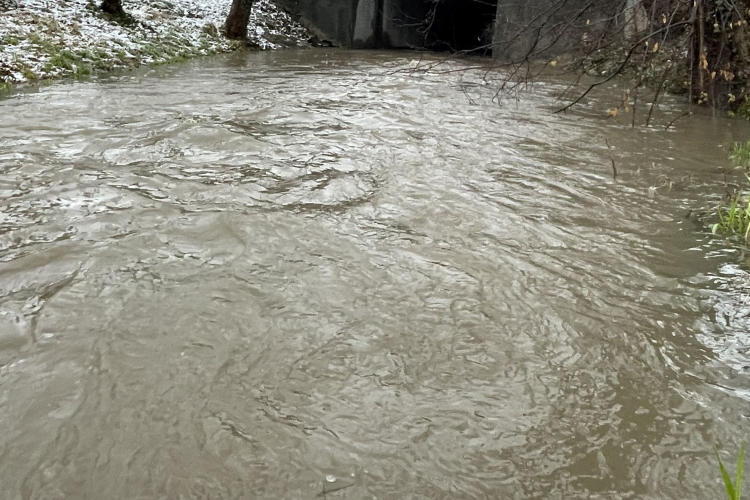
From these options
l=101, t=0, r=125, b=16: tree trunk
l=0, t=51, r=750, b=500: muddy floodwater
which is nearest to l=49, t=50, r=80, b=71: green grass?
l=101, t=0, r=125, b=16: tree trunk

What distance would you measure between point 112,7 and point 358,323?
45.3 feet

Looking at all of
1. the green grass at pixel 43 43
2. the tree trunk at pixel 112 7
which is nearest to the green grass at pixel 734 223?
the green grass at pixel 43 43

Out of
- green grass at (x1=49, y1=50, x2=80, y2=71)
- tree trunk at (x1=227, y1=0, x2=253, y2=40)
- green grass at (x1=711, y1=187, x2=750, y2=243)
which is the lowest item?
green grass at (x1=711, y1=187, x2=750, y2=243)

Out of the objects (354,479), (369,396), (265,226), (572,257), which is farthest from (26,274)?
(572,257)

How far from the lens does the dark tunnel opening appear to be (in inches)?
840

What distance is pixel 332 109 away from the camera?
8.15m

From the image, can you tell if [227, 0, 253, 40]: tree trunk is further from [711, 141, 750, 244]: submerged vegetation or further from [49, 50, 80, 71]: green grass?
[711, 141, 750, 244]: submerged vegetation

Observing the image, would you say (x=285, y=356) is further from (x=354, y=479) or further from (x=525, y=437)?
(x=525, y=437)

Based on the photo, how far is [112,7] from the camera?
1406cm

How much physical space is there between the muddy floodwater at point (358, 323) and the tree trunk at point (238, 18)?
11.2m

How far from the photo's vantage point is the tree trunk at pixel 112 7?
14008 mm

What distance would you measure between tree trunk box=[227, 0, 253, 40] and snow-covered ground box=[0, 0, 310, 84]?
41 cm

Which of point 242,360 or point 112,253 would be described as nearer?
point 242,360

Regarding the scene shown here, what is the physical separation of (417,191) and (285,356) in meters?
2.51
